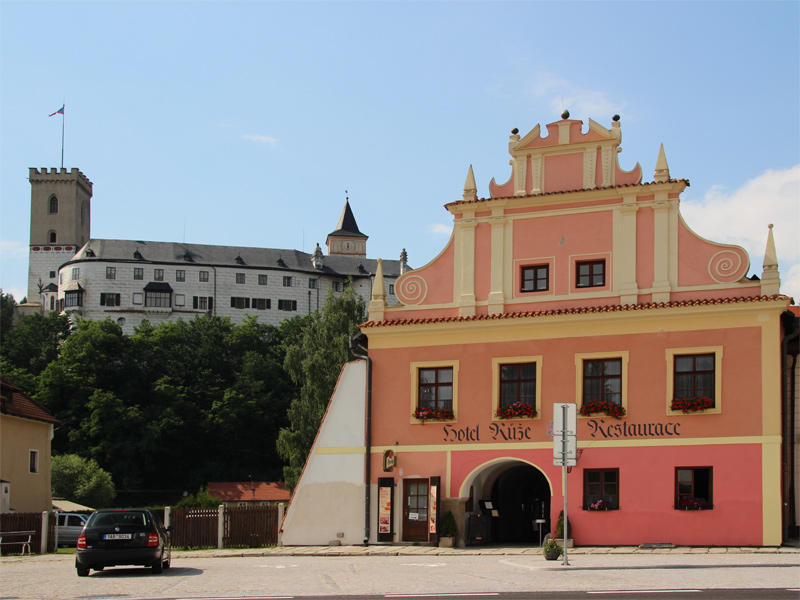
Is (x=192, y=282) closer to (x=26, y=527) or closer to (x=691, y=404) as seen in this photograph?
(x=26, y=527)

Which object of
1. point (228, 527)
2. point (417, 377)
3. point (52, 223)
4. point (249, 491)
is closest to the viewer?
point (417, 377)

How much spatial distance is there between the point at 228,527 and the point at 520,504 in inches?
362

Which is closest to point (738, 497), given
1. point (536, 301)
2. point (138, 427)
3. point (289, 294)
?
point (536, 301)

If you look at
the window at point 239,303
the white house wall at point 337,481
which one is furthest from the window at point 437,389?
the window at point 239,303

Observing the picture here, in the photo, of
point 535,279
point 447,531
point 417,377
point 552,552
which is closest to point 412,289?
point 417,377

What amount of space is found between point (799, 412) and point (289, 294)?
364ft

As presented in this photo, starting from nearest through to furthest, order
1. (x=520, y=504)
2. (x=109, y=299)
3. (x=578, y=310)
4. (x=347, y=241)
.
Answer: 1. (x=578, y=310)
2. (x=520, y=504)
3. (x=109, y=299)
4. (x=347, y=241)

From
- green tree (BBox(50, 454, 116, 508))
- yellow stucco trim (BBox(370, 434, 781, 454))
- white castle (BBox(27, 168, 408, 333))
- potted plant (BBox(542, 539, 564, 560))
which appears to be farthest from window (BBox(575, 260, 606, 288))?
white castle (BBox(27, 168, 408, 333))

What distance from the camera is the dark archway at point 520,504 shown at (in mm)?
31281

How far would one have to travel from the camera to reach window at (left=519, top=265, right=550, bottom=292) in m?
29.3

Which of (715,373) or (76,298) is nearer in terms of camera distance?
(715,373)

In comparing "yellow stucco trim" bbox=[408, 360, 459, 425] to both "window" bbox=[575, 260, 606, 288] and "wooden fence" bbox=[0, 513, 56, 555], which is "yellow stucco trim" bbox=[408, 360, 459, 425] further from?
"wooden fence" bbox=[0, 513, 56, 555]

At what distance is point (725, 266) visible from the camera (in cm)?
2734

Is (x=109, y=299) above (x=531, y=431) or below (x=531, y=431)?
above
